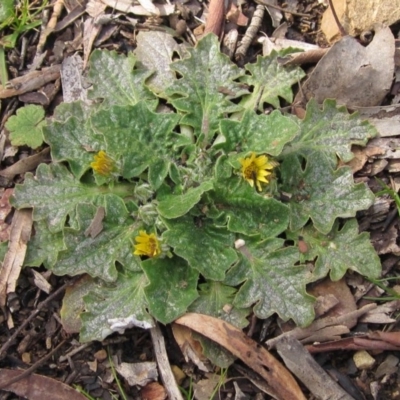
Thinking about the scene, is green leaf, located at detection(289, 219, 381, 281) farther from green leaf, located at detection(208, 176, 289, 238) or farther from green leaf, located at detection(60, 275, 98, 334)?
green leaf, located at detection(60, 275, 98, 334)

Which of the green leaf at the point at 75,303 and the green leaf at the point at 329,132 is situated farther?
the green leaf at the point at 329,132

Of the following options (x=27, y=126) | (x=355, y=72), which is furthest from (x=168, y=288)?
(x=355, y=72)

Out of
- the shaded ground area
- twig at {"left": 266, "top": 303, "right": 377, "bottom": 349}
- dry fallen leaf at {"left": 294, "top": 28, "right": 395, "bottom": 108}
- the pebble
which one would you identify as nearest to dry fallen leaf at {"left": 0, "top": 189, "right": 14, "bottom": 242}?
the shaded ground area

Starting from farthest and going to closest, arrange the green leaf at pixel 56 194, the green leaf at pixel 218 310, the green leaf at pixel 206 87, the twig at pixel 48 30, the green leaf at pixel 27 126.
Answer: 1. the twig at pixel 48 30
2. the green leaf at pixel 27 126
3. the green leaf at pixel 206 87
4. the green leaf at pixel 56 194
5. the green leaf at pixel 218 310

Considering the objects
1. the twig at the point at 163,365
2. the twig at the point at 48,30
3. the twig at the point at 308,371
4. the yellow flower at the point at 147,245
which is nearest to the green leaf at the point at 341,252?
the twig at the point at 308,371

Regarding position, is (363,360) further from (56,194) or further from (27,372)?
(56,194)

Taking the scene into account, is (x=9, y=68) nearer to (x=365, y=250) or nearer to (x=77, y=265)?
(x=77, y=265)

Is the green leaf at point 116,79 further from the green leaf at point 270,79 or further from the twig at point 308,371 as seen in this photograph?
the twig at point 308,371
